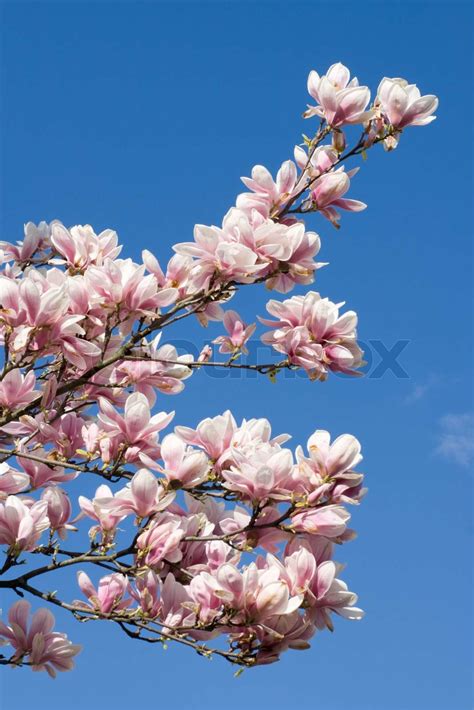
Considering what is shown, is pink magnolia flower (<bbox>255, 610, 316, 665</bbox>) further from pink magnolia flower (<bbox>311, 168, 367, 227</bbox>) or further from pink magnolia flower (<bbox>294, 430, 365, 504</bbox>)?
pink magnolia flower (<bbox>311, 168, 367, 227</bbox>)

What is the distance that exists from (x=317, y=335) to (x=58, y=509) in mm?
1126

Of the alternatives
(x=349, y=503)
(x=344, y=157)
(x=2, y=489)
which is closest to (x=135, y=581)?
(x=2, y=489)

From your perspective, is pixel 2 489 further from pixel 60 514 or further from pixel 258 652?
pixel 258 652

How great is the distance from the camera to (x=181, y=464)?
9.49 ft

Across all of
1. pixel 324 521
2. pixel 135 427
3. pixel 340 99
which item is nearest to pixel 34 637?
pixel 135 427

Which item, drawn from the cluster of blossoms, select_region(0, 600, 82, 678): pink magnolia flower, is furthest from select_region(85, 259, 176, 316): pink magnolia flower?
select_region(0, 600, 82, 678): pink magnolia flower

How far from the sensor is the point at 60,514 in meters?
3.21

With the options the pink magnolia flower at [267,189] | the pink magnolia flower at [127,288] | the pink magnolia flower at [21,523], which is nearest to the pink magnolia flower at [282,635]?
the pink magnolia flower at [21,523]

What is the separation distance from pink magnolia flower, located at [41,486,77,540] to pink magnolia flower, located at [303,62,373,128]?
1737mm

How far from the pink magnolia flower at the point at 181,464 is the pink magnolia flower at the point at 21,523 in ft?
1.53

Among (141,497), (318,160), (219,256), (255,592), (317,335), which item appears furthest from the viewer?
(318,160)

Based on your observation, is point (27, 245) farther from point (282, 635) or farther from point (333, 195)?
point (282, 635)

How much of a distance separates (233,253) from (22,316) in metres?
0.74

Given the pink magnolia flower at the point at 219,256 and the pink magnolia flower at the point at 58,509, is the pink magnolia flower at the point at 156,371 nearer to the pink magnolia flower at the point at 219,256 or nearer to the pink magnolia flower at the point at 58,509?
the pink magnolia flower at the point at 219,256
